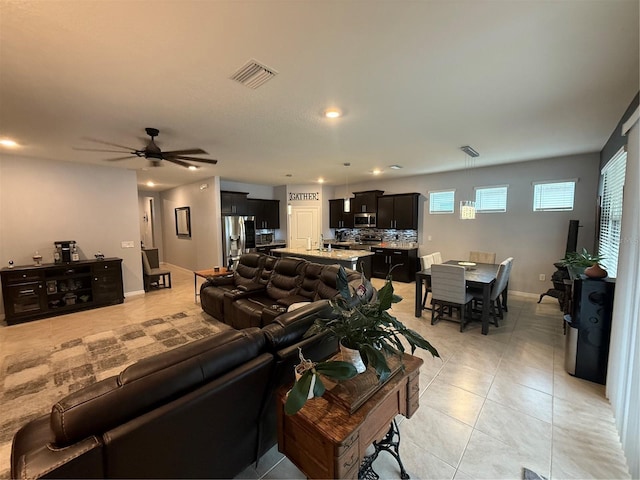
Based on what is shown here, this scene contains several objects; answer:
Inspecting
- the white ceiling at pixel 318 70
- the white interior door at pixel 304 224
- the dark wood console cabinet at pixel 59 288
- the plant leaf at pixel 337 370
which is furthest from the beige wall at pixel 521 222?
the dark wood console cabinet at pixel 59 288

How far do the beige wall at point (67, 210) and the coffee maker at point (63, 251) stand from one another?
8.3 inches

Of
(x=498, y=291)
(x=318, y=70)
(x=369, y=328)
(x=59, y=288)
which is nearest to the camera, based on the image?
(x=369, y=328)

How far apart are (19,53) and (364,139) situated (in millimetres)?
3276

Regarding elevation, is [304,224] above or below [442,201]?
below

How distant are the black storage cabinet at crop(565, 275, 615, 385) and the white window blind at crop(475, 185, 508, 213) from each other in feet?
11.0

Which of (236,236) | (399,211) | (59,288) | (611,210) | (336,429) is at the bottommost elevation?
(59,288)

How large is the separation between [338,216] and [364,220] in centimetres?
97

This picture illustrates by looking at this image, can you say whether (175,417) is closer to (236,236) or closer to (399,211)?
(236,236)

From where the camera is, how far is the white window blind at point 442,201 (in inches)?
248

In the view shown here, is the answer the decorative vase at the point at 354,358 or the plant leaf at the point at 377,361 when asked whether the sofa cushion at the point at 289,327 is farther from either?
the plant leaf at the point at 377,361

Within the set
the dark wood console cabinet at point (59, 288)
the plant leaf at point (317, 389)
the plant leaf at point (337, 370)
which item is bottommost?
the dark wood console cabinet at point (59, 288)

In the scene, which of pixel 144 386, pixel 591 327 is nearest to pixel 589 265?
pixel 591 327

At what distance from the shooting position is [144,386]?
3.79ft

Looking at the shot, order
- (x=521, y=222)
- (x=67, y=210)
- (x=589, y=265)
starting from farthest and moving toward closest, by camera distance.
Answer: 1. (x=521, y=222)
2. (x=67, y=210)
3. (x=589, y=265)
